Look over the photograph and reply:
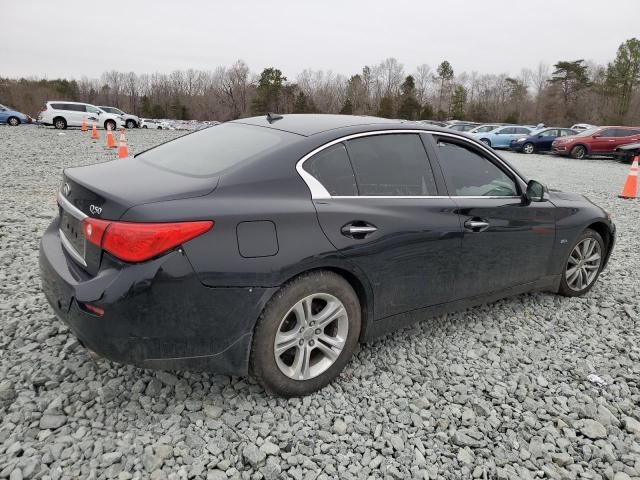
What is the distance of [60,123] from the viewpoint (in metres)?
25.2

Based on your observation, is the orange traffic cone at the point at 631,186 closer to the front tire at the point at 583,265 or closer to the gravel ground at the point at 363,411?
the front tire at the point at 583,265

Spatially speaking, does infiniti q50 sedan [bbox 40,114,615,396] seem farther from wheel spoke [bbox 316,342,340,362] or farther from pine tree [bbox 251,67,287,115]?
pine tree [bbox 251,67,287,115]

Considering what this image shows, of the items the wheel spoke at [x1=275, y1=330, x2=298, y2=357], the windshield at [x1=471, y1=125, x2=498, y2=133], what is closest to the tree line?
the windshield at [x1=471, y1=125, x2=498, y2=133]

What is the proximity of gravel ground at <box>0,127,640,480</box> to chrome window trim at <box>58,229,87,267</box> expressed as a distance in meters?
0.75

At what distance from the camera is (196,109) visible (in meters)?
80.1

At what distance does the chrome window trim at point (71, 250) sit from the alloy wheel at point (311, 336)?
1062 millimetres

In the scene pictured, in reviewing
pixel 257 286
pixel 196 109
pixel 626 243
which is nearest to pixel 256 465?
pixel 257 286

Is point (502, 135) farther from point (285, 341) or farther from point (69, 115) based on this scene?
point (285, 341)

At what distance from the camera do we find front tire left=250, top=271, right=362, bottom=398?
8.04 ft

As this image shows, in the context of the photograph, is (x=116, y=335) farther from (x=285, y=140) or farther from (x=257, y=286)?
(x=285, y=140)

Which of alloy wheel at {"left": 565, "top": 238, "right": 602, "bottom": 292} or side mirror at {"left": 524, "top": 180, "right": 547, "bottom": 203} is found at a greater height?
side mirror at {"left": 524, "top": 180, "right": 547, "bottom": 203}

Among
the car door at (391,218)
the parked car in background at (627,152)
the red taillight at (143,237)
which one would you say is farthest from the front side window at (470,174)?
the parked car in background at (627,152)

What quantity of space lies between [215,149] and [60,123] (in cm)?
2653

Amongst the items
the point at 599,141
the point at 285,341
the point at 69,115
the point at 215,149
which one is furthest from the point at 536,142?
the point at 285,341
